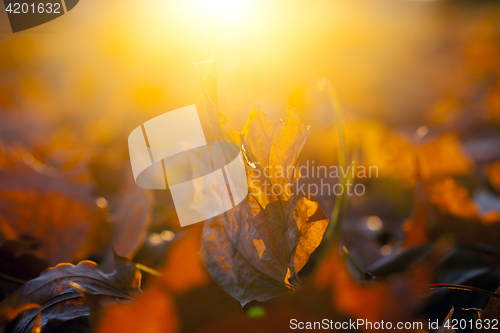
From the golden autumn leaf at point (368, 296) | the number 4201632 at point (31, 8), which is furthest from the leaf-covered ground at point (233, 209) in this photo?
the number 4201632 at point (31, 8)

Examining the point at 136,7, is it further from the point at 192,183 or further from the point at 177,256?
the point at 177,256

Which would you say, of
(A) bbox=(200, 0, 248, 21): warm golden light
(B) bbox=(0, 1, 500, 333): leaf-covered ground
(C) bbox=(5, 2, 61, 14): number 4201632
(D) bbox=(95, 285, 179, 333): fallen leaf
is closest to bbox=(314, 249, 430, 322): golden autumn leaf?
(B) bbox=(0, 1, 500, 333): leaf-covered ground

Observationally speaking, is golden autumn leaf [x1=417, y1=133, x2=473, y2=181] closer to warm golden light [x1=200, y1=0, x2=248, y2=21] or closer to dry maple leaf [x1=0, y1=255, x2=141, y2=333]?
warm golden light [x1=200, y1=0, x2=248, y2=21]

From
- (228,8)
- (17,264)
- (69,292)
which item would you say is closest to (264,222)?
(69,292)

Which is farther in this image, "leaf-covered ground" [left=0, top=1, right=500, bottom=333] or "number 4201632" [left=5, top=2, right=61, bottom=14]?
"number 4201632" [left=5, top=2, right=61, bottom=14]

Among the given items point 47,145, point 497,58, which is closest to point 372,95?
point 497,58
